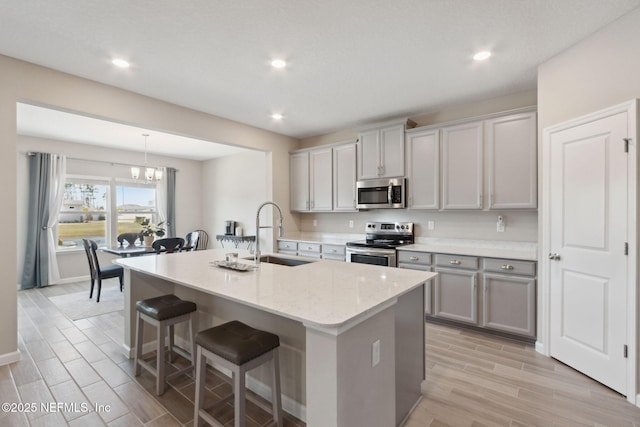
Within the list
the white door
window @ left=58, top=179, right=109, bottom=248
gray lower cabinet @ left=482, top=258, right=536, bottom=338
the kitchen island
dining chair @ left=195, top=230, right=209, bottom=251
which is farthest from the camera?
dining chair @ left=195, top=230, right=209, bottom=251

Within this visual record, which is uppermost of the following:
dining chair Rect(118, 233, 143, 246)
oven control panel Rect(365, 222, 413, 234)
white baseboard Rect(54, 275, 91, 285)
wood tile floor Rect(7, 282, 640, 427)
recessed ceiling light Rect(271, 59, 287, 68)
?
recessed ceiling light Rect(271, 59, 287, 68)

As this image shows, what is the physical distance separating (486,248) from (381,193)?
1.46 m

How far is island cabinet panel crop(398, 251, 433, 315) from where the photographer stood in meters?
3.51

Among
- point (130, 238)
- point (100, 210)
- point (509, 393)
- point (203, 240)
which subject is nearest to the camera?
point (509, 393)

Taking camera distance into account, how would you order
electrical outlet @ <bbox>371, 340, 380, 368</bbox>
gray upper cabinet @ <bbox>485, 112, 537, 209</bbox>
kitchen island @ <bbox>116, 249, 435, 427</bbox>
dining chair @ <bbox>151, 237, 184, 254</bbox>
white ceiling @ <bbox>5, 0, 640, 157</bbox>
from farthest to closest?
1. dining chair @ <bbox>151, 237, 184, 254</bbox>
2. gray upper cabinet @ <bbox>485, 112, 537, 209</bbox>
3. white ceiling @ <bbox>5, 0, 640, 157</bbox>
4. electrical outlet @ <bbox>371, 340, 380, 368</bbox>
5. kitchen island @ <bbox>116, 249, 435, 427</bbox>

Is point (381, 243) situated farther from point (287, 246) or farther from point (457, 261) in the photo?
point (287, 246)

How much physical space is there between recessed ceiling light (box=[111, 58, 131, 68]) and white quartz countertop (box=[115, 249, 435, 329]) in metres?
1.78

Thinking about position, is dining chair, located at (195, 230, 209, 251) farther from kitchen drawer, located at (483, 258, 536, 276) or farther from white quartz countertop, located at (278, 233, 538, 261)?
kitchen drawer, located at (483, 258, 536, 276)

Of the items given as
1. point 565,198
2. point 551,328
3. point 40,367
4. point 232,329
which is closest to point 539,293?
point 551,328

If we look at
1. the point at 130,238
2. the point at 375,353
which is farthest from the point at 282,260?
the point at 130,238

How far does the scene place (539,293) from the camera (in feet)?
9.30

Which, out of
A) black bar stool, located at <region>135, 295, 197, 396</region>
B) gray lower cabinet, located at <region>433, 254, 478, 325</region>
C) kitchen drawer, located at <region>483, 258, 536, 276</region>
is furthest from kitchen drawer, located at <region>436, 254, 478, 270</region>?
black bar stool, located at <region>135, 295, 197, 396</region>

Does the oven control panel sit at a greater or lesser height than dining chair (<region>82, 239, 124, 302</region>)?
greater

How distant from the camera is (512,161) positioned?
127 inches
